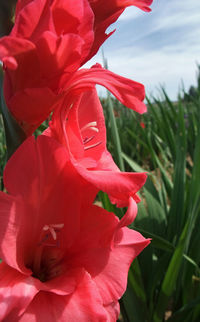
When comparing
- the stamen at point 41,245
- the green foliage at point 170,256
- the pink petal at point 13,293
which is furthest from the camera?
the green foliage at point 170,256

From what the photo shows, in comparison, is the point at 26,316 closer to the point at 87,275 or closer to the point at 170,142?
the point at 87,275

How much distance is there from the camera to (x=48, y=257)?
0.51 meters

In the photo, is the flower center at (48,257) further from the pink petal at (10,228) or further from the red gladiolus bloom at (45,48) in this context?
the red gladiolus bloom at (45,48)

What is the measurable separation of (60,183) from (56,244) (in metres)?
0.12

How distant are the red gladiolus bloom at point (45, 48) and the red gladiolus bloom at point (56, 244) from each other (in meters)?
0.05

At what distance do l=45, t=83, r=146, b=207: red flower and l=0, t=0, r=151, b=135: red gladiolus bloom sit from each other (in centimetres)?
4

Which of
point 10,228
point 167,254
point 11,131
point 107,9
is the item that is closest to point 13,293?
point 10,228

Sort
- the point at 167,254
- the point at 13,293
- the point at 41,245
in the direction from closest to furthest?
1. the point at 13,293
2. the point at 41,245
3. the point at 167,254

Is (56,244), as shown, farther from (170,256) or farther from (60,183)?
(170,256)

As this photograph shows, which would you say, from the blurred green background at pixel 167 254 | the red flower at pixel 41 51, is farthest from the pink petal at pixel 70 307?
the blurred green background at pixel 167 254

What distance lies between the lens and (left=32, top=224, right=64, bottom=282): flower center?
472 mm

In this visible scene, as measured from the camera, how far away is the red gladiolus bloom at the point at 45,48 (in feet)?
1.12

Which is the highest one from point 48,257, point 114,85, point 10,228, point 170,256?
point 114,85

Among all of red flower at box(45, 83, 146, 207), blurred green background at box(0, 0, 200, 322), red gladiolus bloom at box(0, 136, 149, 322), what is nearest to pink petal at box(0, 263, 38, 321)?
red gladiolus bloom at box(0, 136, 149, 322)
